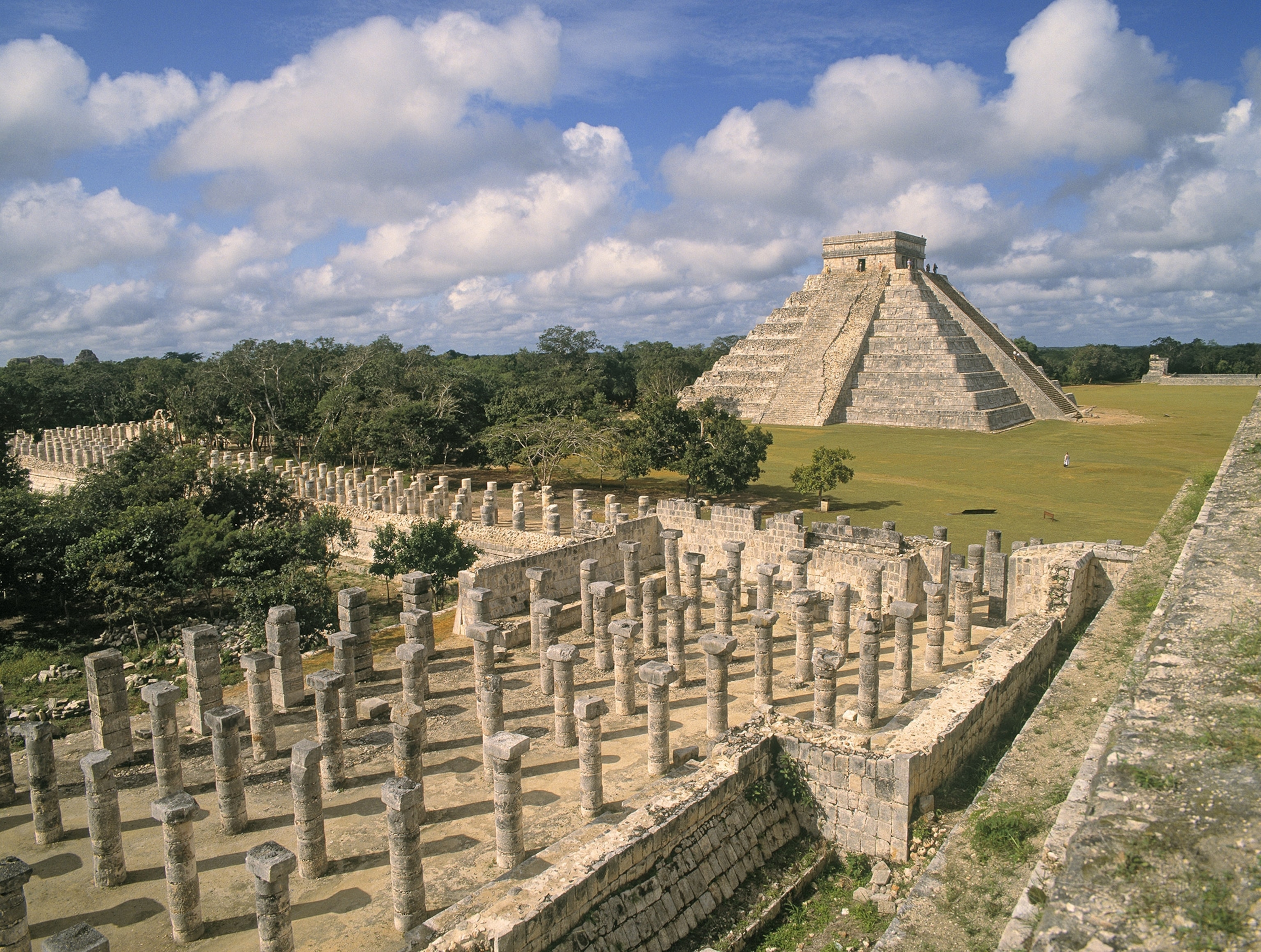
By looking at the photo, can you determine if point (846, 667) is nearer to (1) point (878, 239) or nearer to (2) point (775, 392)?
(2) point (775, 392)

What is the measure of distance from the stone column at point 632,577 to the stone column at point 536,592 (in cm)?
153

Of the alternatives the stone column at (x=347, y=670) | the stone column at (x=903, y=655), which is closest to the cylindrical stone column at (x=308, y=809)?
the stone column at (x=347, y=670)

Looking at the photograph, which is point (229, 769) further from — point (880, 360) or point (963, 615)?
point (880, 360)

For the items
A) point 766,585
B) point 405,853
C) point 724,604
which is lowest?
point 405,853

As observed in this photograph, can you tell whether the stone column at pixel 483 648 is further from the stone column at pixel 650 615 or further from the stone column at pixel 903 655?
the stone column at pixel 903 655

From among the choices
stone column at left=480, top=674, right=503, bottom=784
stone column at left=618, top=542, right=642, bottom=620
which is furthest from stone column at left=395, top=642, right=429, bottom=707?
stone column at left=618, top=542, right=642, bottom=620

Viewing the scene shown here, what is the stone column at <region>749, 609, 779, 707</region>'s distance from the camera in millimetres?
11562

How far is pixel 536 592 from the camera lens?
49.4ft

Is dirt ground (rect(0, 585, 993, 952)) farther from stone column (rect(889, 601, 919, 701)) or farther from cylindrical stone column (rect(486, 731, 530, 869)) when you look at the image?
stone column (rect(889, 601, 919, 701))

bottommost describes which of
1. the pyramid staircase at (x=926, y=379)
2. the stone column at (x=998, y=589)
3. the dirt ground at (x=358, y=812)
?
the dirt ground at (x=358, y=812)

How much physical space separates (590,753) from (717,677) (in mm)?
2380

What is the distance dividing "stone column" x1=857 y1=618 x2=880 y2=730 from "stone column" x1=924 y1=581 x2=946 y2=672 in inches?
92.2

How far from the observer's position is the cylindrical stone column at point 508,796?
7.98 metres

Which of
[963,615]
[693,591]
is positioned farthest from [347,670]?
[963,615]
